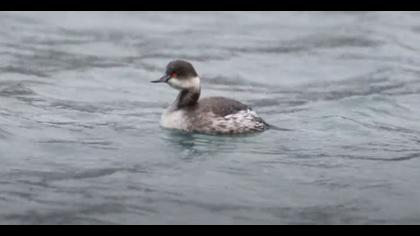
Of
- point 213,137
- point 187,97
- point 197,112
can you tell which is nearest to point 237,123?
point 213,137

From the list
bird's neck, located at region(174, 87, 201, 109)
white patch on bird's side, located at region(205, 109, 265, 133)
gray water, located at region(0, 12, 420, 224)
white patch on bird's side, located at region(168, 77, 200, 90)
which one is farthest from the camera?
bird's neck, located at region(174, 87, 201, 109)

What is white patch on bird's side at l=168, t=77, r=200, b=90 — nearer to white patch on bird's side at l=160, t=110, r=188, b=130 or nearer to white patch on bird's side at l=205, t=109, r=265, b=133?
white patch on bird's side at l=160, t=110, r=188, b=130

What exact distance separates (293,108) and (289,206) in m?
5.17

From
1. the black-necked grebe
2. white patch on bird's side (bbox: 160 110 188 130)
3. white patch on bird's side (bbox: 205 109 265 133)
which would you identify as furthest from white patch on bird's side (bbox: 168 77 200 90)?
white patch on bird's side (bbox: 205 109 265 133)

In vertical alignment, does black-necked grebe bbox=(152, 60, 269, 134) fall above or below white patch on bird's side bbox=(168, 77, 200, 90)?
below

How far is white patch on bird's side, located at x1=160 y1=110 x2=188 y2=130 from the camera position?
13836 millimetres

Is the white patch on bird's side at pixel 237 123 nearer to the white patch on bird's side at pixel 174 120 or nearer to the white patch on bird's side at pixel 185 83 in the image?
the white patch on bird's side at pixel 174 120

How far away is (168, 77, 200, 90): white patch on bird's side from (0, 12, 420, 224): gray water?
25.0 inches

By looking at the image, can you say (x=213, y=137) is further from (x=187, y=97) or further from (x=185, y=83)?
(x=185, y=83)

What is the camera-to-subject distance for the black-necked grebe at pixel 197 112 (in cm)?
1376

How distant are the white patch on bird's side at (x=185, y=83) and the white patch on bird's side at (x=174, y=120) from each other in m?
0.34

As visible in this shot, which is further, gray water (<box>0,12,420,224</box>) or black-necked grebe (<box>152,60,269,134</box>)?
black-necked grebe (<box>152,60,269,134</box>)

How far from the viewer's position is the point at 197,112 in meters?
13.9

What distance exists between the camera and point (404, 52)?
20.6 meters
